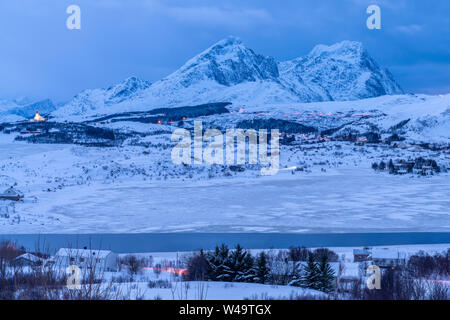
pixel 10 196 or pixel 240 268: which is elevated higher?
pixel 10 196

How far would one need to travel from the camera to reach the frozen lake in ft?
50.5

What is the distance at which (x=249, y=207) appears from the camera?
743 inches

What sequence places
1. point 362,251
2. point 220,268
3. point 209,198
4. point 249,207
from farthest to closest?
point 209,198
point 249,207
point 362,251
point 220,268

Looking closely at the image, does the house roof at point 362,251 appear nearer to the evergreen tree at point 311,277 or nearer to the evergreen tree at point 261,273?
the evergreen tree at point 311,277

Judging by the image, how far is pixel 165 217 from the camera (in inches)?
674

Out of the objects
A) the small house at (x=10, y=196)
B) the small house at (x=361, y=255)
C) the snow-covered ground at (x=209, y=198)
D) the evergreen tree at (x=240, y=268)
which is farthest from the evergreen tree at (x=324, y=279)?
the small house at (x=10, y=196)

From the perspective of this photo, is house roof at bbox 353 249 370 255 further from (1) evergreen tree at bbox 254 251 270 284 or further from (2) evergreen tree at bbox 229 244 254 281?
(2) evergreen tree at bbox 229 244 254 281

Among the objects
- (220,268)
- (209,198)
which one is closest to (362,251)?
(220,268)

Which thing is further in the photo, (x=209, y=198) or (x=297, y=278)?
(x=209, y=198)

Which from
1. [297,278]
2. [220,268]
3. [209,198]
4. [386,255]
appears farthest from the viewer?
[209,198]

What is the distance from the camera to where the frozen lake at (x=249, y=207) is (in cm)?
1540
